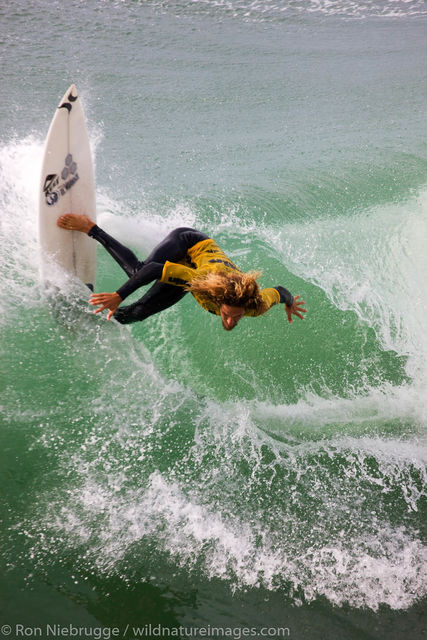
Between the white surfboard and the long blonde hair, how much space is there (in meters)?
1.75

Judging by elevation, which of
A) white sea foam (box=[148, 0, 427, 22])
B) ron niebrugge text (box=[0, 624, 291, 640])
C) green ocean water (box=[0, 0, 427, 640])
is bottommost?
ron niebrugge text (box=[0, 624, 291, 640])

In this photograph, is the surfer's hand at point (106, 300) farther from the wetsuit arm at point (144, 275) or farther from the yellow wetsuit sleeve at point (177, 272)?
the yellow wetsuit sleeve at point (177, 272)

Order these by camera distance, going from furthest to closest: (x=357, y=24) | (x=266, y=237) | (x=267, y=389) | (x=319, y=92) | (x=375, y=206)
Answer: (x=357, y=24) → (x=319, y=92) → (x=375, y=206) → (x=266, y=237) → (x=267, y=389)

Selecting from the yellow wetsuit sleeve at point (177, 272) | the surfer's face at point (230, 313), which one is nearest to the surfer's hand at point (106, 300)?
the yellow wetsuit sleeve at point (177, 272)

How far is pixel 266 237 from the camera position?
4676 mm

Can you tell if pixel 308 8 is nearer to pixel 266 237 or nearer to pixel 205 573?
pixel 266 237

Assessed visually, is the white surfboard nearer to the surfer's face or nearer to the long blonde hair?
the long blonde hair

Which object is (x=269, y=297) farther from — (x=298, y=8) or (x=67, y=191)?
(x=298, y=8)

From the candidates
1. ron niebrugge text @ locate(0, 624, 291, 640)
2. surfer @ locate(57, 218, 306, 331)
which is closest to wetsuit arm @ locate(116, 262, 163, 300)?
surfer @ locate(57, 218, 306, 331)

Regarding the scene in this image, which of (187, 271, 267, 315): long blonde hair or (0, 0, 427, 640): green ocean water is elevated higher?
(187, 271, 267, 315): long blonde hair

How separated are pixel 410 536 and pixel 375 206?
3.63 metres

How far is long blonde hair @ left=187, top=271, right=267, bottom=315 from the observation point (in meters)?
2.25

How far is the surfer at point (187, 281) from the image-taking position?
7.48ft

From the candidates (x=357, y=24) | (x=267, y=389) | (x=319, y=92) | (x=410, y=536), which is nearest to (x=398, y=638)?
(x=410, y=536)
